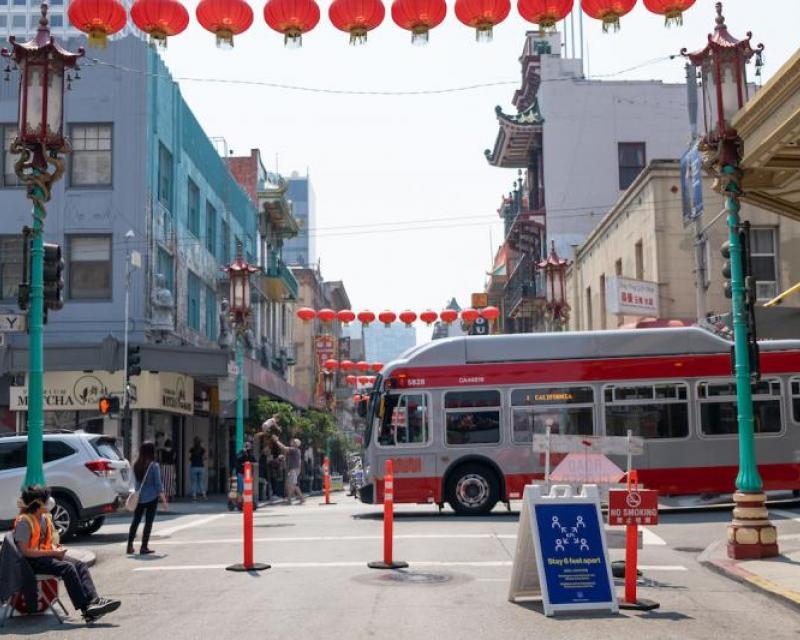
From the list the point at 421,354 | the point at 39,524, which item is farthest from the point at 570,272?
the point at 39,524

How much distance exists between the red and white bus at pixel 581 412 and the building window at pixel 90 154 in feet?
47.0

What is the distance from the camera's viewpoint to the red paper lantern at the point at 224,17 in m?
12.5

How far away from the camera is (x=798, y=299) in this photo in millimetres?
29016

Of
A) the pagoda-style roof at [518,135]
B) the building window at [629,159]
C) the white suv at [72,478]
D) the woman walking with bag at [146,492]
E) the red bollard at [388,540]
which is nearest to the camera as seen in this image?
the red bollard at [388,540]

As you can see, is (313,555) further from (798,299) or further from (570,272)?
(570,272)

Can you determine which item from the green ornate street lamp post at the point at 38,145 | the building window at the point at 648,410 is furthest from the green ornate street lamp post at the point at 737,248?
the green ornate street lamp post at the point at 38,145

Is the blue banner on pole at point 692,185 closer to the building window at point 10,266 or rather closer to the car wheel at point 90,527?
the car wheel at point 90,527

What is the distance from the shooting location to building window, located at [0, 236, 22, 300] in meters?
30.5

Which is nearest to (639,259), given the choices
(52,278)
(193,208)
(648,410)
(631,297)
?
(631,297)

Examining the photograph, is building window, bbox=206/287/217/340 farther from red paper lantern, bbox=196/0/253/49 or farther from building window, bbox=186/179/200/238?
red paper lantern, bbox=196/0/253/49

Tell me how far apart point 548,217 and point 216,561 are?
35.3m

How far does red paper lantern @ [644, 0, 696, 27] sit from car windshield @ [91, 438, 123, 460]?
11612mm

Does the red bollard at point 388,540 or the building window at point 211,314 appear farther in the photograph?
the building window at point 211,314

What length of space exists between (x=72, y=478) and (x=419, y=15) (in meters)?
9.74
